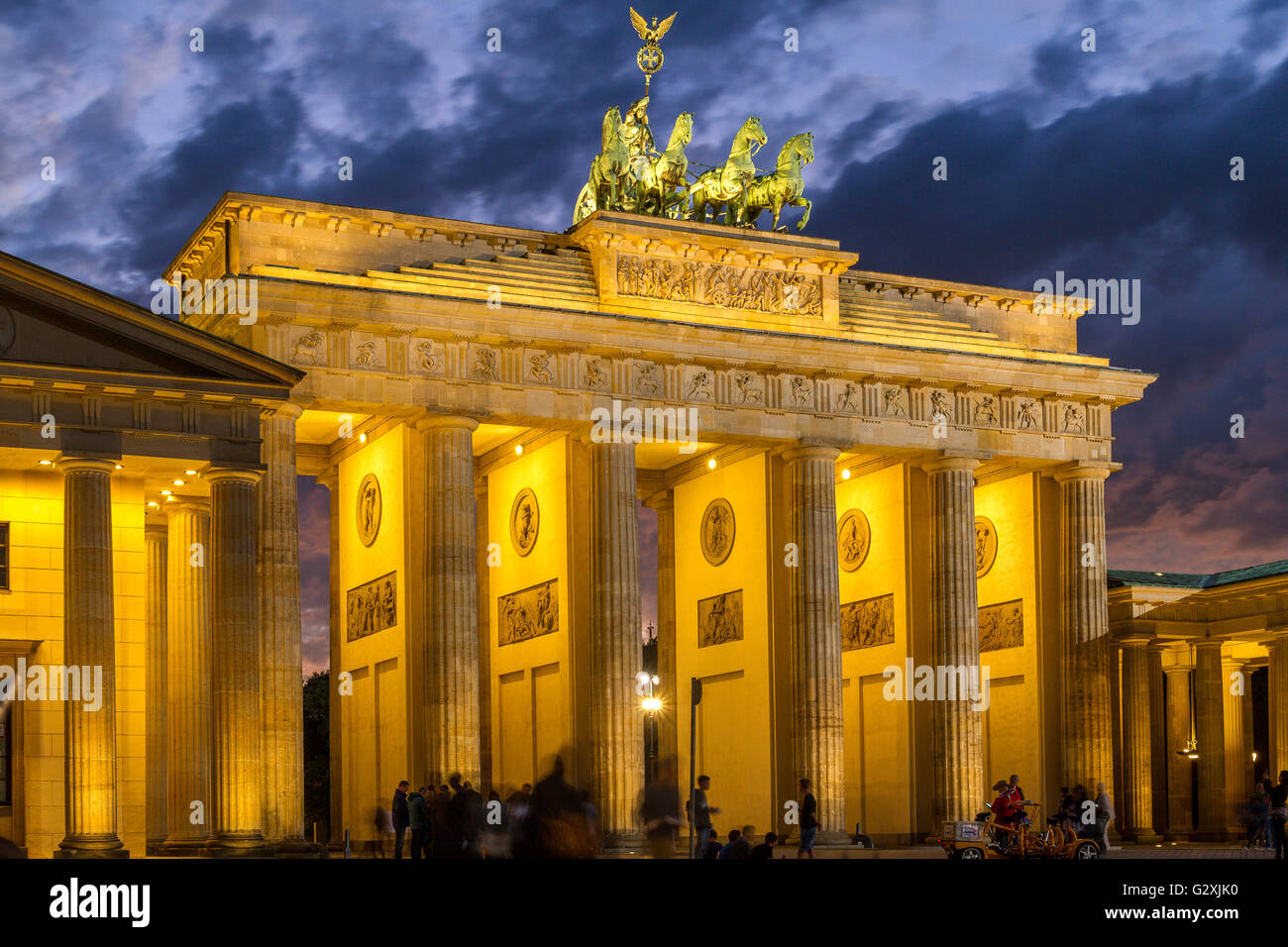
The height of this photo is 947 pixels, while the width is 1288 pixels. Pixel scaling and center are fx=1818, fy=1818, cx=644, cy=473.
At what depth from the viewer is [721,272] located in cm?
5294

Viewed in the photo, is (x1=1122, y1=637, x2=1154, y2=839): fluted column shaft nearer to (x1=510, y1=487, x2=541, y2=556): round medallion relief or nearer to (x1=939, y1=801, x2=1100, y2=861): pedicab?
(x1=510, y1=487, x2=541, y2=556): round medallion relief

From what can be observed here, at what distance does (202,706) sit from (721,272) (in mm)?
19813

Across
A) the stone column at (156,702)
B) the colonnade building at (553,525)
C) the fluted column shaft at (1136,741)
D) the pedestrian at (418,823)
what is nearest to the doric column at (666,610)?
the colonnade building at (553,525)

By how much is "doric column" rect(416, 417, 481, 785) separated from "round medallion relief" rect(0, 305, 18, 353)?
14104 mm

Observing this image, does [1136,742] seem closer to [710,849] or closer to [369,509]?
[369,509]

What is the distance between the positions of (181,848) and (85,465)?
30.1ft

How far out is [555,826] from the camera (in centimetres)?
1652

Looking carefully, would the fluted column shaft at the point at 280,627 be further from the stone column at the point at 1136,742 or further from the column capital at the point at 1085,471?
the stone column at the point at 1136,742

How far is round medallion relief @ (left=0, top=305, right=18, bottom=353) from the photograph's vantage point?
35.6 metres

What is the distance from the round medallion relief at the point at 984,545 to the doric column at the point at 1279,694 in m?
9.14

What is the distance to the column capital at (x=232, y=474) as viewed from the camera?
37.8 m

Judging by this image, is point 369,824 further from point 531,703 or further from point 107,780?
point 107,780

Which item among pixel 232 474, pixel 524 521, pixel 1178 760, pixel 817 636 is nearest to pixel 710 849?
pixel 232 474

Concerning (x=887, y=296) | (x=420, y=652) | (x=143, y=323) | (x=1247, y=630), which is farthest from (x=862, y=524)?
(x=143, y=323)
